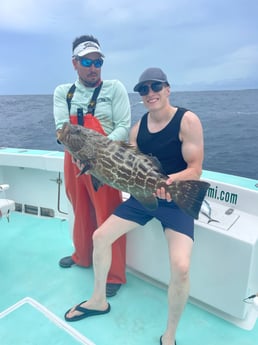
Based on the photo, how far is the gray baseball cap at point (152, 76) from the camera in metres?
2.29

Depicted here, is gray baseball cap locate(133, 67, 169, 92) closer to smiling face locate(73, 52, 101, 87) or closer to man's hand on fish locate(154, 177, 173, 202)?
smiling face locate(73, 52, 101, 87)

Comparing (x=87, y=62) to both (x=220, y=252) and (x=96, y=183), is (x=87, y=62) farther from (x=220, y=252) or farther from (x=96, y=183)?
(x=220, y=252)

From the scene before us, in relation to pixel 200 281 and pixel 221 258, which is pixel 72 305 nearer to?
pixel 200 281

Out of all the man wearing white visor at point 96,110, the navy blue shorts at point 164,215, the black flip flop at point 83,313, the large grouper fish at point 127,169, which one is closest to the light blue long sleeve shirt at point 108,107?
the man wearing white visor at point 96,110

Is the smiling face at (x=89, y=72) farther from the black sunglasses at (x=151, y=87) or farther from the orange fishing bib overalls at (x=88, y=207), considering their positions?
the black sunglasses at (x=151, y=87)

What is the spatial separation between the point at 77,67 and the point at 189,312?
2383 millimetres

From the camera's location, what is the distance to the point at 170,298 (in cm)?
214

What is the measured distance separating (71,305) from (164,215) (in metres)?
1.25

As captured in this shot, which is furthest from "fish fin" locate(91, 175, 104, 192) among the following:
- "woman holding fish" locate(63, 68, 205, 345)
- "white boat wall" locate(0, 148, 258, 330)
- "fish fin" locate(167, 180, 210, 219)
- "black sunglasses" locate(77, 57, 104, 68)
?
"black sunglasses" locate(77, 57, 104, 68)

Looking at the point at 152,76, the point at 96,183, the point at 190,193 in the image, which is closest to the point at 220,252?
the point at 190,193

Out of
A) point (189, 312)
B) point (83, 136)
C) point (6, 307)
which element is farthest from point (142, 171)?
point (6, 307)

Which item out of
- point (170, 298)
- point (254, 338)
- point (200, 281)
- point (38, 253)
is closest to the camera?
point (170, 298)

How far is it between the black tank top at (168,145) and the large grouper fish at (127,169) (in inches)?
6.6

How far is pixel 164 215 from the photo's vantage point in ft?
7.77
